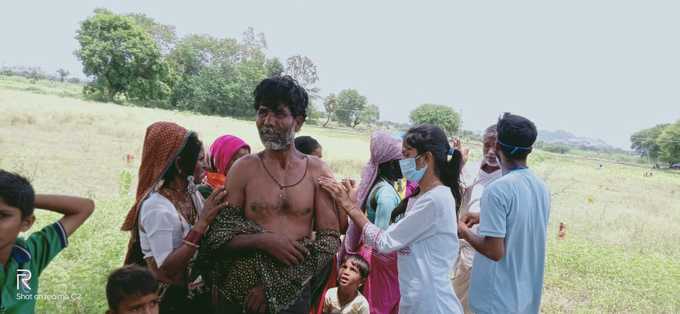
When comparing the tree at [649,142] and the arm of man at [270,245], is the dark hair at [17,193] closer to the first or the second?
the arm of man at [270,245]

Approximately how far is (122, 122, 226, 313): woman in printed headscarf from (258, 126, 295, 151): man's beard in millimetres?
329

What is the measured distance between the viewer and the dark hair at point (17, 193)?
6.42 feet

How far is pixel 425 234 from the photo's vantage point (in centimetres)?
264

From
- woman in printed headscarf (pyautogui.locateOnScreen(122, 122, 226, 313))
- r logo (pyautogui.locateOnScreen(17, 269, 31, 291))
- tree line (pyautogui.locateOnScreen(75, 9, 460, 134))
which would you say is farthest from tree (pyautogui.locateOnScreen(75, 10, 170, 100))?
r logo (pyautogui.locateOnScreen(17, 269, 31, 291))

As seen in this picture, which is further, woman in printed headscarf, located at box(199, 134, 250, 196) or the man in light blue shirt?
woman in printed headscarf, located at box(199, 134, 250, 196)

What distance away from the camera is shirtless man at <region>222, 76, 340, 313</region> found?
96.2 inches

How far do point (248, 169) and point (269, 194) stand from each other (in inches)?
6.8

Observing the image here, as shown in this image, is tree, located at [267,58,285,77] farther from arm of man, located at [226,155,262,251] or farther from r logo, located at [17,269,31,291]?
r logo, located at [17,269,31,291]

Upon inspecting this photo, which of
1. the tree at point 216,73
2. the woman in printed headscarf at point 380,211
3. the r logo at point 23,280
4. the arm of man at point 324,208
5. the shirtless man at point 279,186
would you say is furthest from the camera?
the tree at point 216,73

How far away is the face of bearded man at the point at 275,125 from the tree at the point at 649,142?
8463 centimetres

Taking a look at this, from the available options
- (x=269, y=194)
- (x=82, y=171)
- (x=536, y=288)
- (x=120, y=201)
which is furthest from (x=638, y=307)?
(x=82, y=171)

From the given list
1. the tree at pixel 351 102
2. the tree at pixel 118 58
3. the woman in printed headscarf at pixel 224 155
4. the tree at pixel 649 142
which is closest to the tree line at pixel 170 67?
the tree at pixel 118 58

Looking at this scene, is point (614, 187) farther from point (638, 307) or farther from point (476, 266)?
point (476, 266)

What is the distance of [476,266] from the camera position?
2906 millimetres
